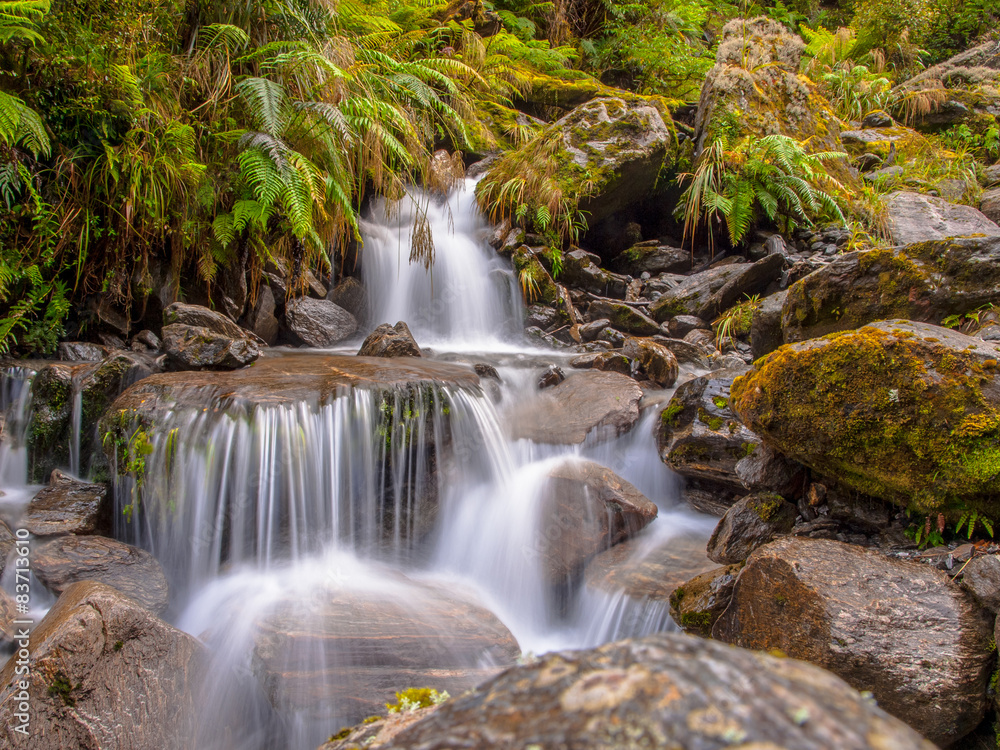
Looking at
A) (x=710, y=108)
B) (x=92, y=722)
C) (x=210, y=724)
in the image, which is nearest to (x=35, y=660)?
(x=92, y=722)

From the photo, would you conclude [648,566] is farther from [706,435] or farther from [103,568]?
[103,568]

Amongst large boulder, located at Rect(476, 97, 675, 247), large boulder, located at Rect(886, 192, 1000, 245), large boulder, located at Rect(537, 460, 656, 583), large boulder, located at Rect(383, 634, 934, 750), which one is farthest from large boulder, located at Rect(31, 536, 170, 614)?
large boulder, located at Rect(886, 192, 1000, 245)

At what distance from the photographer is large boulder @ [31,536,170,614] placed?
311cm

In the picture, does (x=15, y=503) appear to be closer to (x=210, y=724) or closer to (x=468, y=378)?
(x=210, y=724)

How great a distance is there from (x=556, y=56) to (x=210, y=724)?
43.7 feet

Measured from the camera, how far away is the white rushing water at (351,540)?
9.03 ft

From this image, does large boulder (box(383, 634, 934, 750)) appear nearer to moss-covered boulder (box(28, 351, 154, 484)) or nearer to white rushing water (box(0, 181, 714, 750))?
white rushing water (box(0, 181, 714, 750))

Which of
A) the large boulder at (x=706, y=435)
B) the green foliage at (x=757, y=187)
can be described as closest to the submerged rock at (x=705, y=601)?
the large boulder at (x=706, y=435)

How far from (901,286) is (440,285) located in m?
5.96

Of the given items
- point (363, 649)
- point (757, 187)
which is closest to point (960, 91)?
point (757, 187)

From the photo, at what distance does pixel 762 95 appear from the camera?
33.1 feet

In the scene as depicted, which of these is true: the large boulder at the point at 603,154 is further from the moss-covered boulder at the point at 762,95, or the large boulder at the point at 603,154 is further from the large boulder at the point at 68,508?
the large boulder at the point at 68,508

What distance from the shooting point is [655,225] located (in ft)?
33.0

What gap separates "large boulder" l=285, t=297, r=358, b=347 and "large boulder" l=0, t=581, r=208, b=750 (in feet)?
14.9
